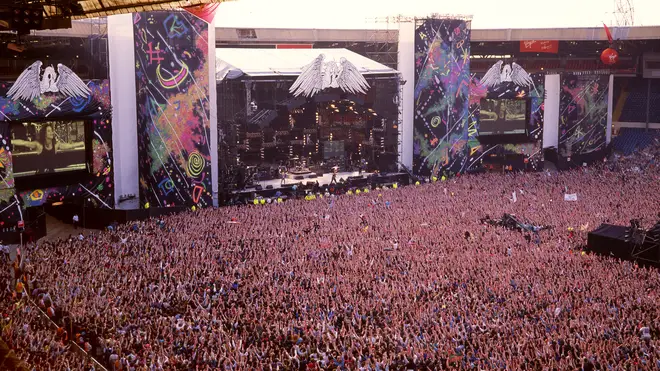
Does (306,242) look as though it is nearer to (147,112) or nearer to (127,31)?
(147,112)

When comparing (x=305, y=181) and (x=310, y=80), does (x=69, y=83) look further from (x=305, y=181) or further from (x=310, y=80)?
(x=305, y=181)

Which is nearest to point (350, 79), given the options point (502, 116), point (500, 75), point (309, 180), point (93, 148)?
point (309, 180)

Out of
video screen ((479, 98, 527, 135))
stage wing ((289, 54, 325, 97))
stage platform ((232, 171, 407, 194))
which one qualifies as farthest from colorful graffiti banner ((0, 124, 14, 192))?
video screen ((479, 98, 527, 135))

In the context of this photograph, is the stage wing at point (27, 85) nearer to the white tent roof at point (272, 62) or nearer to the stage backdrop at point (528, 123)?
the white tent roof at point (272, 62)

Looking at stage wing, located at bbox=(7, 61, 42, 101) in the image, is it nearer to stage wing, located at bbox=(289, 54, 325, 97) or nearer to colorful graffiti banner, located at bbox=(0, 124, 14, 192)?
colorful graffiti banner, located at bbox=(0, 124, 14, 192)

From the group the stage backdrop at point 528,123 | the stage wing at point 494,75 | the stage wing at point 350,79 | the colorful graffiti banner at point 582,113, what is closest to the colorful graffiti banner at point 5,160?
the stage wing at point 350,79

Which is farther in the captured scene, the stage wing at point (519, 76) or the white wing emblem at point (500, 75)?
the stage wing at point (519, 76)
